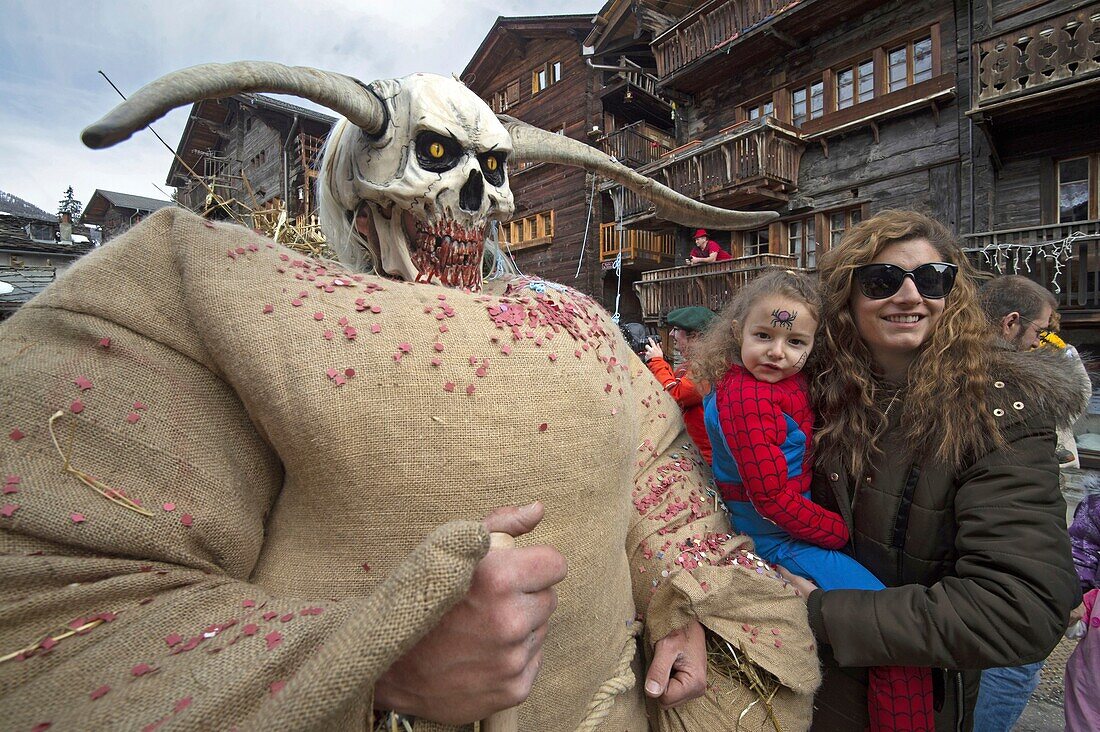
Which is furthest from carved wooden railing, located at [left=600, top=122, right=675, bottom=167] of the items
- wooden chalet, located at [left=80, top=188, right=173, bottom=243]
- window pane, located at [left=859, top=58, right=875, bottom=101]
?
wooden chalet, located at [left=80, top=188, right=173, bottom=243]

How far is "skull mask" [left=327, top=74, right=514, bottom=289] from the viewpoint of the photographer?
1365mm

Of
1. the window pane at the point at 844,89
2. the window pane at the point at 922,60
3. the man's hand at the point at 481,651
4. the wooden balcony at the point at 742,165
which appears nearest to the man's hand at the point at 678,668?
the man's hand at the point at 481,651

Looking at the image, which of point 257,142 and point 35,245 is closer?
point 257,142

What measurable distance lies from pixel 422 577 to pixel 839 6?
14048mm

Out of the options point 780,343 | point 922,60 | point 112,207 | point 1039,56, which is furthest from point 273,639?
point 112,207

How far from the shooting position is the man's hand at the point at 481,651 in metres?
0.85

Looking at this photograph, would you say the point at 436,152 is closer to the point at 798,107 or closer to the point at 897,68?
the point at 897,68

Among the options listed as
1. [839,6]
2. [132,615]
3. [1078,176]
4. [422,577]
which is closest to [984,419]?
[422,577]

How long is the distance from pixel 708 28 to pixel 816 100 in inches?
132

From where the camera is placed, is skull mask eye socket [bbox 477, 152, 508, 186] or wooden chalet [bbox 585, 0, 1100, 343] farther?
wooden chalet [bbox 585, 0, 1100, 343]

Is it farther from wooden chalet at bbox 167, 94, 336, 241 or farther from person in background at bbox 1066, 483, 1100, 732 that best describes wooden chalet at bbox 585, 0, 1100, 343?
wooden chalet at bbox 167, 94, 336, 241

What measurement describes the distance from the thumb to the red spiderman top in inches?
40.5

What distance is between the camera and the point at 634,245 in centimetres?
1611

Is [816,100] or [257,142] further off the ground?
[257,142]
